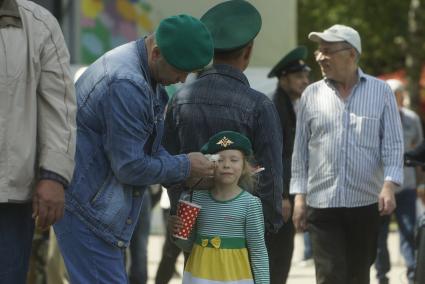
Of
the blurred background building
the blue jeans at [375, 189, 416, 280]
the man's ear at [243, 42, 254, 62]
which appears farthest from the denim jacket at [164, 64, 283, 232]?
the blurred background building

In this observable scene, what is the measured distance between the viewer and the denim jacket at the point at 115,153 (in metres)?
5.36

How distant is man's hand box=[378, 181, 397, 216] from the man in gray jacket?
2.98m

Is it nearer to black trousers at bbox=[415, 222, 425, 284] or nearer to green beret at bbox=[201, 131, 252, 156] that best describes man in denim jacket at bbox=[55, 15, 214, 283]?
green beret at bbox=[201, 131, 252, 156]

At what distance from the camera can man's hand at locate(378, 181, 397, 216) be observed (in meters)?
7.40

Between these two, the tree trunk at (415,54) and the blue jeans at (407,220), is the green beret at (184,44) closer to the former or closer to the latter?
the blue jeans at (407,220)

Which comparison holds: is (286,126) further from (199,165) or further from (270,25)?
(270,25)

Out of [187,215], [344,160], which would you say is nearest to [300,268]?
[344,160]

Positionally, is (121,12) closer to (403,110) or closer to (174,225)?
(403,110)

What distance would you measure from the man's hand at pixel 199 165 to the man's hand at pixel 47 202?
952mm

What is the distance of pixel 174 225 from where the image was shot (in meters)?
6.01

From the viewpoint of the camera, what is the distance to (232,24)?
6.28 m

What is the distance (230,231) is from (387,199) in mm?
1654

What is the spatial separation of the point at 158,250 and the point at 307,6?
1520 centimetres

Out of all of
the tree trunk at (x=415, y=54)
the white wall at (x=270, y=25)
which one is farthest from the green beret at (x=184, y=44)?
the tree trunk at (x=415, y=54)
